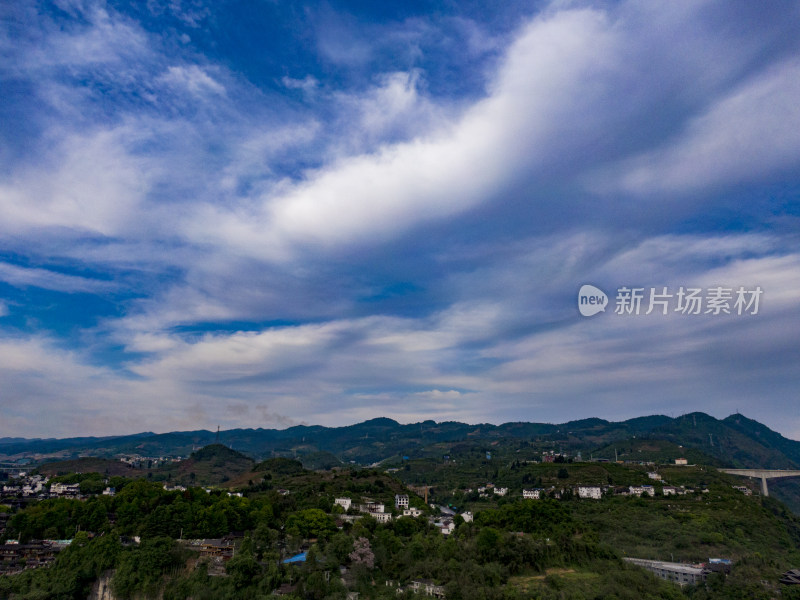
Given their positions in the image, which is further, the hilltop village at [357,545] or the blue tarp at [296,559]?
the blue tarp at [296,559]

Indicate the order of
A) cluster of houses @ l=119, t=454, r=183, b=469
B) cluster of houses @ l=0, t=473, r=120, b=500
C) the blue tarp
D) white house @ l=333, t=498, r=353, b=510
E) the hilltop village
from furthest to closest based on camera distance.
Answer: cluster of houses @ l=119, t=454, r=183, b=469 < cluster of houses @ l=0, t=473, r=120, b=500 < white house @ l=333, t=498, r=353, b=510 < the blue tarp < the hilltop village

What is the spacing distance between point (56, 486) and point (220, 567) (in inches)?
1465

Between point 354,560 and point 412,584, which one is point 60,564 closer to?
point 354,560

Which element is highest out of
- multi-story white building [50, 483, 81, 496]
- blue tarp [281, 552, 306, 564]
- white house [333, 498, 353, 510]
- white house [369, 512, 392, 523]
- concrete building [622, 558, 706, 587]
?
multi-story white building [50, 483, 81, 496]

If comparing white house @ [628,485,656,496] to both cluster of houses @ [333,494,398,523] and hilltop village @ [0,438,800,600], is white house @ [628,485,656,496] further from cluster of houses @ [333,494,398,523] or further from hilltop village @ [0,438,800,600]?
cluster of houses @ [333,494,398,523]

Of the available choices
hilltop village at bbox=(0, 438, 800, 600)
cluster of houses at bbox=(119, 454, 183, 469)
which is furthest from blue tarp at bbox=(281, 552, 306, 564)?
cluster of houses at bbox=(119, 454, 183, 469)

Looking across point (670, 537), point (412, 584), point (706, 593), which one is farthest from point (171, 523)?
point (670, 537)

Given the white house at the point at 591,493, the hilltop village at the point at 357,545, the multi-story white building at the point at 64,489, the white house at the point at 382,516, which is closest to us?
the hilltop village at the point at 357,545

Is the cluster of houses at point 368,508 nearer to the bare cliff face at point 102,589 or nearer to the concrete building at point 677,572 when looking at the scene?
the bare cliff face at point 102,589

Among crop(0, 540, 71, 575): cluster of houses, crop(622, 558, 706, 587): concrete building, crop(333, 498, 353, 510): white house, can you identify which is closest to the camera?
crop(622, 558, 706, 587): concrete building

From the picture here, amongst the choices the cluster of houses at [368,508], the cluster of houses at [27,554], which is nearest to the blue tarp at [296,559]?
the cluster of houses at [368,508]

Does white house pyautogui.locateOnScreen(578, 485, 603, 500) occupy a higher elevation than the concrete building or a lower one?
higher

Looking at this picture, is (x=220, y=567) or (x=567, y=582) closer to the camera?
(x=567, y=582)

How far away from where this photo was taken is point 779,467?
491 feet
